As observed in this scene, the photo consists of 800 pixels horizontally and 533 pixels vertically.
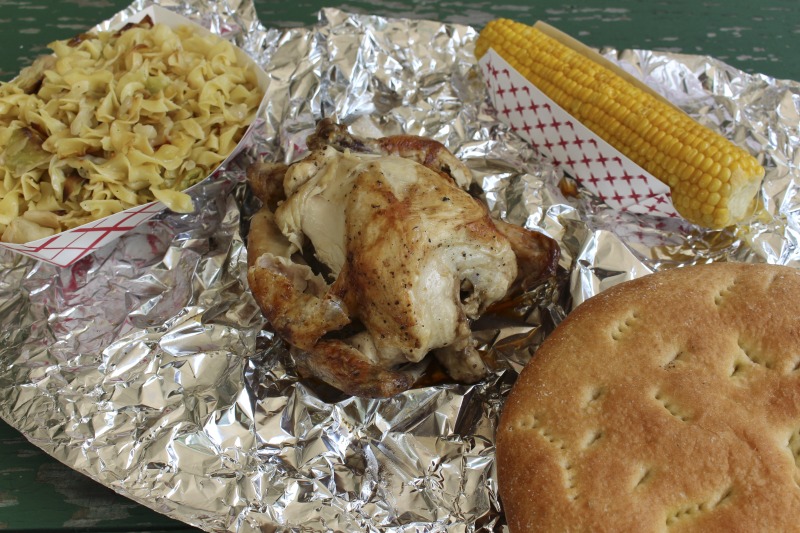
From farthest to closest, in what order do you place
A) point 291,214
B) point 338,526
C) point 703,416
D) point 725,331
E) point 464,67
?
point 464,67, point 291,214, point 338,526, point 725,331, point 703,416

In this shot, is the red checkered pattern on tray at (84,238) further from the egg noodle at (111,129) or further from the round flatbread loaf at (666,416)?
the round flatbread loaf at (666,416)

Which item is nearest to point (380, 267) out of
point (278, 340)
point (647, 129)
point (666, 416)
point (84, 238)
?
point (278, 340)

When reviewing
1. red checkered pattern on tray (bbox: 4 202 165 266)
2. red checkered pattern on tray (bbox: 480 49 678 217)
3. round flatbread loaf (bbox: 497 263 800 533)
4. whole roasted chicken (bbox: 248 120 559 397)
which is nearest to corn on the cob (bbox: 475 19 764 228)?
red checkered pattern on tray (bbox: 480 49 678 217)

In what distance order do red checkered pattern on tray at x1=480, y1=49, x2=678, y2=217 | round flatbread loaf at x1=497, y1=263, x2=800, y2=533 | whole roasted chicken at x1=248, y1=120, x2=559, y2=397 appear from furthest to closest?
→ red checkered pattern on tray at x1=480, y1=49, x2=678, y2=217 < whole roasted chicken at x1=248, y1=120, x2=559, y2=397 < round flatbread loaf at x1=497, y1=263, x2=800, y2=533

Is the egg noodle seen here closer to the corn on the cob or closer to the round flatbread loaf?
the corn on the cob

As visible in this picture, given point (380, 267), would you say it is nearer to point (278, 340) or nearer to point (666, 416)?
point (278, 340)

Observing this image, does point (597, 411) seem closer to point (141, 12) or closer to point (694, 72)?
point (694, 72)

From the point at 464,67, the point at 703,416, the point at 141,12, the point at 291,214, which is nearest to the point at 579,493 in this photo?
the point at 703,416
